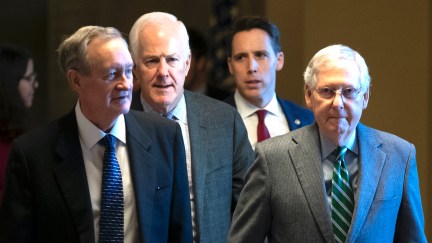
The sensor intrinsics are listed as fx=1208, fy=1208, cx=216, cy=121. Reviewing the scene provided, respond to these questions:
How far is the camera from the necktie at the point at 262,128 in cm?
601

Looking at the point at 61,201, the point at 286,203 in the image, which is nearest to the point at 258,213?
the point at 286,203

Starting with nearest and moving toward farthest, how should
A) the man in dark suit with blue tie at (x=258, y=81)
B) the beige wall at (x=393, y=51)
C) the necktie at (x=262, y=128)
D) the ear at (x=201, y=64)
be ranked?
the necktie at (x=262, y=128)
the man in dark suit with blue tie at (x=258, y=81)
the beige wall at (x=393, y=51)
the ear at (x=201, y=64)

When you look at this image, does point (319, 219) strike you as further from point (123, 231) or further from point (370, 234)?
point (123, 231)

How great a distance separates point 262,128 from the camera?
6055 mm

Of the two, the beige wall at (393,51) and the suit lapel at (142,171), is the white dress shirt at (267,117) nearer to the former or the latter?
the beige wall at (393,51)

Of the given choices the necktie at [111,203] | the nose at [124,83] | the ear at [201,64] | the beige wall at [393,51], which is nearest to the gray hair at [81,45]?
the nose at [124,83]

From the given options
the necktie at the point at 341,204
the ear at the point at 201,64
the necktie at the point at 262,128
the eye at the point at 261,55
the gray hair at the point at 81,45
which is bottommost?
the necktie at the point at 341,204

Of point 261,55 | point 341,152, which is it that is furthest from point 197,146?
point 261,55

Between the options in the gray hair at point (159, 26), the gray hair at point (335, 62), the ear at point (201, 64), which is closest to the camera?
the gray hair at point (335, 62)

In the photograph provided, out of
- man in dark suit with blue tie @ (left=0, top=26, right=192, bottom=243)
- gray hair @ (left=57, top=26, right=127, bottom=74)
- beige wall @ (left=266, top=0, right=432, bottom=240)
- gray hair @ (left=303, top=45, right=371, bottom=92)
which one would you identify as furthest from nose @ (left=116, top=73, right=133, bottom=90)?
beige wall @ (left=266, top=0, right=432, bottom=240)

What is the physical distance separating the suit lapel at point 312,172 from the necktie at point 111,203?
0.70 m

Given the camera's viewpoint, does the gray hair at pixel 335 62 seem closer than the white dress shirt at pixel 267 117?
Yes

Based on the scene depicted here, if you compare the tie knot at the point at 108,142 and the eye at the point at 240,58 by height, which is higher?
the eye at the point at 240,58

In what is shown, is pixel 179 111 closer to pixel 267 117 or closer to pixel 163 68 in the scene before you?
pixel 163 68
